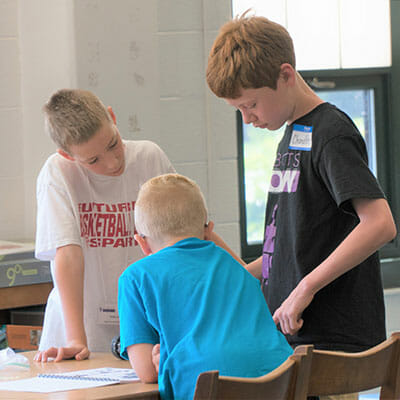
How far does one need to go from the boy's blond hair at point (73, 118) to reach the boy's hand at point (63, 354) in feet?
1.70

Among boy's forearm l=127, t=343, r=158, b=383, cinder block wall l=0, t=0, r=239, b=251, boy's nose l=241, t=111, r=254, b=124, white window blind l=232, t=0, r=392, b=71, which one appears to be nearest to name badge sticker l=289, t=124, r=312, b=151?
boy's nose l=241, t=111, r=254, b=124

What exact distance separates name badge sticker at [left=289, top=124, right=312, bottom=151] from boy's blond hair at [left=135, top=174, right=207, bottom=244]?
0.30 m

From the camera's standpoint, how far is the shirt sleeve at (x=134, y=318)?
1347 millimetres

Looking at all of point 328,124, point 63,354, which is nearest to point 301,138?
point 328,124

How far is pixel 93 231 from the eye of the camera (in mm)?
1885

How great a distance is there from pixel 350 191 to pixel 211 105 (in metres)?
1.47

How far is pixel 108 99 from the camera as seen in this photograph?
2627 millimetres

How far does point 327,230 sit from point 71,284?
2.25 feet

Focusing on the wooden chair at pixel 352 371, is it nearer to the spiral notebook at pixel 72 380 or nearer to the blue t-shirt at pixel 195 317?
the blue t-shirt at pixel 195 317

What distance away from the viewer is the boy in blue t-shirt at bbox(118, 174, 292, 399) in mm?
1271

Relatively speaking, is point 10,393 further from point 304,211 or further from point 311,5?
point 311,5

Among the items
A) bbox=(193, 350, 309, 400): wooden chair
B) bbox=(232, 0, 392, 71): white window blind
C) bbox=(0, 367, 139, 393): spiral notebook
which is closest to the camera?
bbox=(193, 350, 309, 400): wooden chair

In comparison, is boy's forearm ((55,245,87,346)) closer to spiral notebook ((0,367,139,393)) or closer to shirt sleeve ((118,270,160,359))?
spiral notebook ((0,367,139,393))

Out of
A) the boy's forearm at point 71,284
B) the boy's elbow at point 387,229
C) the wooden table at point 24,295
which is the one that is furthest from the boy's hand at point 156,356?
the wooden table at point 24,295
